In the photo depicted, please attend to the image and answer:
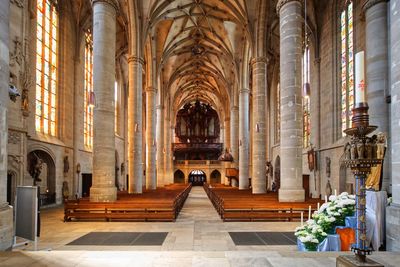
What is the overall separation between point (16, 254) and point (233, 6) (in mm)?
22858

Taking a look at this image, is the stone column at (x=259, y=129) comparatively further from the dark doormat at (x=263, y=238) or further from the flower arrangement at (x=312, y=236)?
the flower arrangement at (x=312, y=236)

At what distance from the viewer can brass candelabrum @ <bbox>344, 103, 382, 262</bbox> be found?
3.73 metres

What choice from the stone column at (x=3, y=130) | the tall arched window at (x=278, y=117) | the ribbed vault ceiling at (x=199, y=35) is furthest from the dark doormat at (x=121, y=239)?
the tall arched window at (x=278, y=117)

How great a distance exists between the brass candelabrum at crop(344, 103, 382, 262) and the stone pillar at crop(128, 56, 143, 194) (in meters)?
18.3

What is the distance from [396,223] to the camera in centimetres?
591

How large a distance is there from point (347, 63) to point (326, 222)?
542 inches

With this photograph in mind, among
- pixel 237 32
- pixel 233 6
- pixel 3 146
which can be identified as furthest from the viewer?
pixel 237 32

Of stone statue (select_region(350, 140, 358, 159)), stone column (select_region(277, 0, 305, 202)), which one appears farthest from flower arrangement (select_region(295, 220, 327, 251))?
stone column (select_region(277, 0, 305, 202))

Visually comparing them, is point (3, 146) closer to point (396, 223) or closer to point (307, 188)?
point (396, 223)

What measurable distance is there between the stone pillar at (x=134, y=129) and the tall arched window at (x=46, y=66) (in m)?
4.42


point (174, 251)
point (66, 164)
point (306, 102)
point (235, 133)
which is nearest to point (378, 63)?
point (174, 251)

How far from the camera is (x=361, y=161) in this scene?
376 centimetres

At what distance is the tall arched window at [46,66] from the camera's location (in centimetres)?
1881

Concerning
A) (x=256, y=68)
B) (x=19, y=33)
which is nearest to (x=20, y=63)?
(x=19, y=33)
